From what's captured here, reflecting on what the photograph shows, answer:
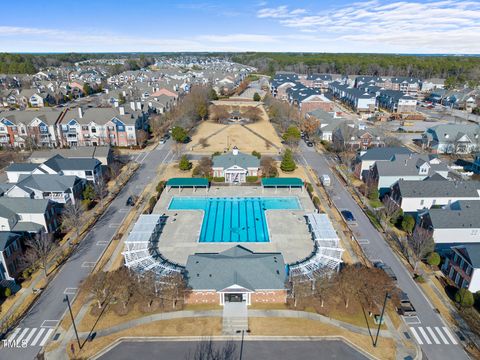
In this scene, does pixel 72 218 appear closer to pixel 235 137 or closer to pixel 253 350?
pixel 253 350

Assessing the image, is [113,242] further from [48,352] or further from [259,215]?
[259,215]

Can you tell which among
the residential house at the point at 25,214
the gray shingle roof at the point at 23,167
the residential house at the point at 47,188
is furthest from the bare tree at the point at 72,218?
the gray shingle roof at the point at 23,167

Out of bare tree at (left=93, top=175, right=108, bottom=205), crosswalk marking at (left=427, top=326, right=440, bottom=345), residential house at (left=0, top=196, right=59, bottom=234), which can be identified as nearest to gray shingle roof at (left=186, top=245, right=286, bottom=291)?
crosswalk marking at (left=427, top=326, right=440, bottom=345)

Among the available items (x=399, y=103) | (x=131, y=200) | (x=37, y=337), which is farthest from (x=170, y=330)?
(x=399, y=103)

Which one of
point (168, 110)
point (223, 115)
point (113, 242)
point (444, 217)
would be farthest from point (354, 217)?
point (168, 110)

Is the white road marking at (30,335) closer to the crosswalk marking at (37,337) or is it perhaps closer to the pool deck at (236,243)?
the crosswalk marking at (37,337)

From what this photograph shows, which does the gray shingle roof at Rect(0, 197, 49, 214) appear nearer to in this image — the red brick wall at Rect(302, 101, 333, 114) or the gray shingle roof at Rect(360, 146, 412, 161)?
the gray shingle roof at Rect(360, 146, 412, 161)
